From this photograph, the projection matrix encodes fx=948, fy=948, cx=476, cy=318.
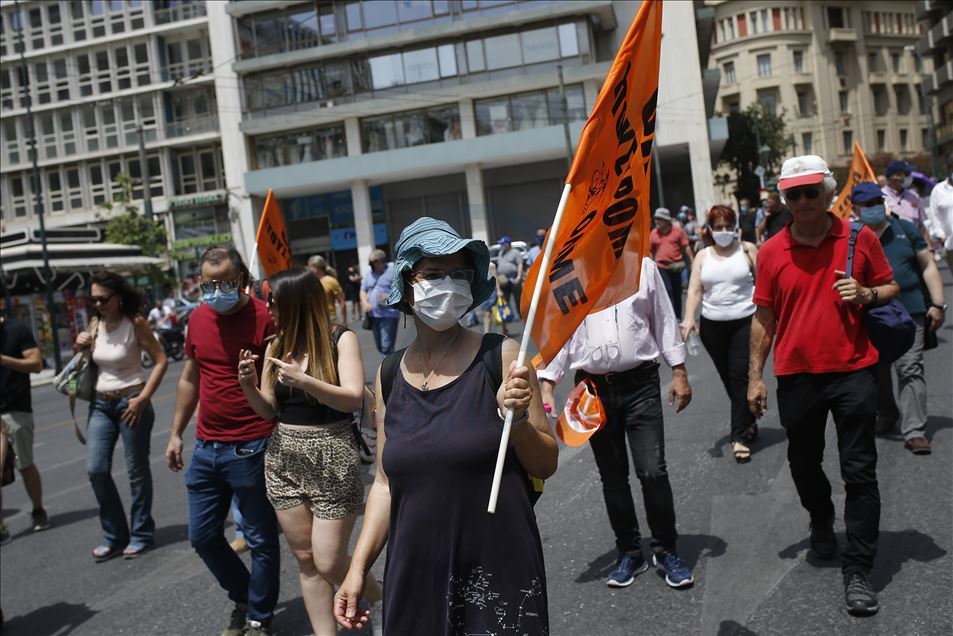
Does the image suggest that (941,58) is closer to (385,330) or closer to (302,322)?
(385,330)

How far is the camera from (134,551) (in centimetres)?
639

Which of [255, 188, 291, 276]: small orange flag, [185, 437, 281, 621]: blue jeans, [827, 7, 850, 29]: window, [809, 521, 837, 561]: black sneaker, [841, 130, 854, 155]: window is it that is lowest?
[809, 521, 837, 561]: black sneaker

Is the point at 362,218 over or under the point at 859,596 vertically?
over

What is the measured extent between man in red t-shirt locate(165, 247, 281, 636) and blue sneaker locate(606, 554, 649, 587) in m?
1.63

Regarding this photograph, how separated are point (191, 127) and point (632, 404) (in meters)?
50.9

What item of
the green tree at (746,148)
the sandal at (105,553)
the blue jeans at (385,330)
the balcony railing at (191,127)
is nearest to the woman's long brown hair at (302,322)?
the sandal at (105,553)

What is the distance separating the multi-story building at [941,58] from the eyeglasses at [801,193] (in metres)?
62.5

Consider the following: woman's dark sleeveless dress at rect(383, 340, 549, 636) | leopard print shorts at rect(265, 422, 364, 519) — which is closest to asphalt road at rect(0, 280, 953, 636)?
leopard print shorts at rect(265, 422, 364, 519)

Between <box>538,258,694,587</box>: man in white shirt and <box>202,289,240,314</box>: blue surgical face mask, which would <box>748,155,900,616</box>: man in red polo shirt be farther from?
<box>202,289,240,314</box>: blue surgical face mask

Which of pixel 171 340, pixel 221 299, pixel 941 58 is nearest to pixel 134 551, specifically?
pixel 221 299

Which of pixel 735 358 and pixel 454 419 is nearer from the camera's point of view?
pixel 454 419

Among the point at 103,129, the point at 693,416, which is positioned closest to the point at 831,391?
the point at 693,416

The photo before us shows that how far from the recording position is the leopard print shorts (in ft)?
13.2

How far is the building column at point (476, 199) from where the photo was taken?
3956 cm
